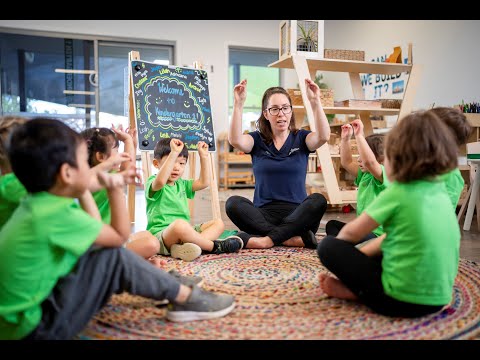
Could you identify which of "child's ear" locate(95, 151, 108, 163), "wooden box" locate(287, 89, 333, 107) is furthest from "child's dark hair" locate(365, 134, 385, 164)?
"wooden box" locate(287, 89, 333, 107)

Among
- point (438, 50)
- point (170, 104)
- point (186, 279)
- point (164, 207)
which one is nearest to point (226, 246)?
point (164, 207)

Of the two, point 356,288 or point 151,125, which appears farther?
point 151,125

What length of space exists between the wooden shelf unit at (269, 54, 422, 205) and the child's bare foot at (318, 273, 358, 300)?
Answer: 183 centimetres

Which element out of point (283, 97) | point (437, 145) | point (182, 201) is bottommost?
point (182, 201)

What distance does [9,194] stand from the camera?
4.13 ft

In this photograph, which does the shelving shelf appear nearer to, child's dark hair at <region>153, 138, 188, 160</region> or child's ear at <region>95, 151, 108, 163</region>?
child's dark hair at <region>153, 138, 188, 160</region>

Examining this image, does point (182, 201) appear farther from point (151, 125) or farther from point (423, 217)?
point (423, 217)

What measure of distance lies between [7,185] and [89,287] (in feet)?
1.34

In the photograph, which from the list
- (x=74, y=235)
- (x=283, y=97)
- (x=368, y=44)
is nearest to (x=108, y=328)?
(x=74, y=235)

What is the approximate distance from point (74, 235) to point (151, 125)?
1850mm

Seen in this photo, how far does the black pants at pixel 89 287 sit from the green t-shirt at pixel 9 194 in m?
0.31

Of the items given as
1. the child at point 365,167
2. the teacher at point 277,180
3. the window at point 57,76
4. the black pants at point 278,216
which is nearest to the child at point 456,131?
the child at point 365,167

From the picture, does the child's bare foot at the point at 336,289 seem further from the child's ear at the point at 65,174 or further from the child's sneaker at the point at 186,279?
the child's ear at the point at 65,174
